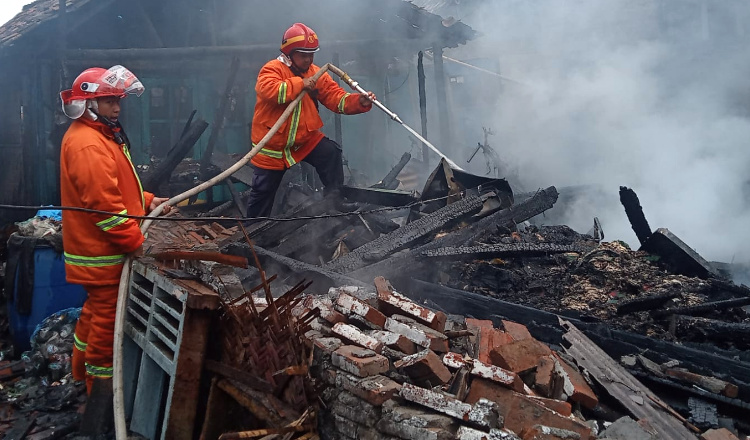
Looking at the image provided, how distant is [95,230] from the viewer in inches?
136

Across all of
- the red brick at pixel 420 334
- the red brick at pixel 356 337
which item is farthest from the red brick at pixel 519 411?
the red brick at pixel 356 337

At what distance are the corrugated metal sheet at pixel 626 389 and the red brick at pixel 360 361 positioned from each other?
4.92 ft

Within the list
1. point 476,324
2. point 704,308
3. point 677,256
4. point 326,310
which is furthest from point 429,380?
point 677,256

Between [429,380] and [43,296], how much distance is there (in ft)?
13.0

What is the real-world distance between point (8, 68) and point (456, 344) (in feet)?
31.1

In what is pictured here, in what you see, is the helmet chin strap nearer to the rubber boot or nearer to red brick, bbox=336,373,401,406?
the rubber boot

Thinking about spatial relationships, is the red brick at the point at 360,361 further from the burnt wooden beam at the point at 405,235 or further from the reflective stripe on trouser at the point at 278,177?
the reflective stripe on trouser at the point at 278,177

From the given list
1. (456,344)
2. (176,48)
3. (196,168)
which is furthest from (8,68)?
(456,344)

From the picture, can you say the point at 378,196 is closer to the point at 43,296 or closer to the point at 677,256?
the point at 677,256

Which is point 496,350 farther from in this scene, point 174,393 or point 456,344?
point 174,393

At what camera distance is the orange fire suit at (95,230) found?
330 centimetres

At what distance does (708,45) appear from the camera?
52.1 feet

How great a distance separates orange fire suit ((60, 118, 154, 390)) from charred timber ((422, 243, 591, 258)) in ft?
10.0

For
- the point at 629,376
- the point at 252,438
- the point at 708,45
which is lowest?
the point at 252,438
